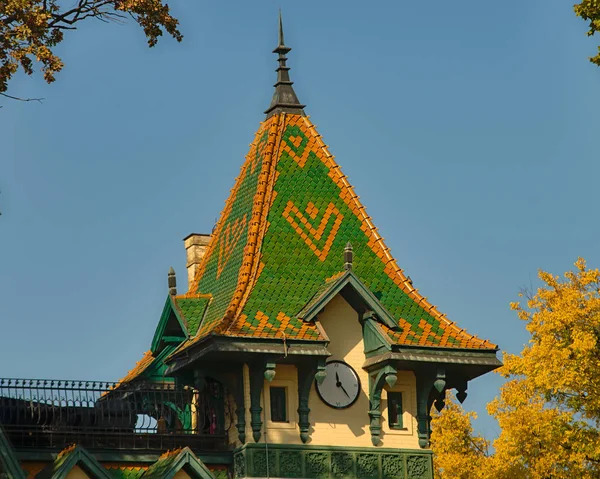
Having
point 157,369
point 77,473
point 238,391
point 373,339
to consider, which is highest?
point 157,369

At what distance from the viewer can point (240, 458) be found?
3422cm

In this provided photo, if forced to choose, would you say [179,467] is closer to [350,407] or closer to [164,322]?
[350,407]

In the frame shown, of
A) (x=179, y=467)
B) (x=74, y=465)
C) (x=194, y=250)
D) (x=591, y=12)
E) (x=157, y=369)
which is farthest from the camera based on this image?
(x=194, y=250)

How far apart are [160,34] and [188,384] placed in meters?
9.12

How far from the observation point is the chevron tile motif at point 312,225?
36.9 metres

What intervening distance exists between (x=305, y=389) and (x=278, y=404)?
2.22ft

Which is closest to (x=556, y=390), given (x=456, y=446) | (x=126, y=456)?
(x=456, y=446)

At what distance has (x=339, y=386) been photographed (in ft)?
116

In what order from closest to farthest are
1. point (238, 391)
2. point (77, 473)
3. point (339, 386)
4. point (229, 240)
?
point (77, 473) < point (238, 391) < point (339, 386) < point (229, 240)

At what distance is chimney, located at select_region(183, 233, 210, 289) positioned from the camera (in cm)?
4194

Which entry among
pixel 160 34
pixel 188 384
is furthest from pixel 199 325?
pixel 160 34

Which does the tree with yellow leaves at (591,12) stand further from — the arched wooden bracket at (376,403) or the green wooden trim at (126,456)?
the green wooden trim at (126,456)

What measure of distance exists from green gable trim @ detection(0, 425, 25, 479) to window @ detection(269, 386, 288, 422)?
18.4 ft

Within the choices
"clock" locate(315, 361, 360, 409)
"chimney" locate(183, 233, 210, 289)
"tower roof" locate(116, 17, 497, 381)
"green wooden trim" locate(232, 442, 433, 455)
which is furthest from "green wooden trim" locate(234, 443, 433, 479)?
"chimney" locate(183, 233, 210, 289)
